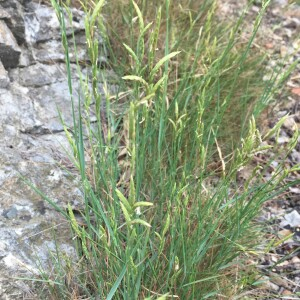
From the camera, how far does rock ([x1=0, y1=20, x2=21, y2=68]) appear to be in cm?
229

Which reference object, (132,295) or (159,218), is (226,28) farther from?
(132,295)

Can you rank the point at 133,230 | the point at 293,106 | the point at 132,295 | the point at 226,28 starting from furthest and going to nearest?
1. the point at 293,106
2. the point at 226,28
3. the point at 132,295
4. the point at 133,230

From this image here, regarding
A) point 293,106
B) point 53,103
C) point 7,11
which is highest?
point 7,11

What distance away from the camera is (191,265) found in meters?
1.49

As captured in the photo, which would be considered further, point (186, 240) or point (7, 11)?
point (7, 11)

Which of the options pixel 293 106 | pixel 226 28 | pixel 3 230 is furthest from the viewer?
pixel 293 106

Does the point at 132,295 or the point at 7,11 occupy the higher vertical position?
the point at 7,11

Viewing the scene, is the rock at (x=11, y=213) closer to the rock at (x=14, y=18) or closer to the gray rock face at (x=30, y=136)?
the gray rock face at (x=30, y=136)

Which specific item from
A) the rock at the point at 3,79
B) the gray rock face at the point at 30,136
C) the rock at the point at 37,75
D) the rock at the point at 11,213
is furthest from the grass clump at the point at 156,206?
the rock at the point at 3,79

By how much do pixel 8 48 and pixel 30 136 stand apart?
491 millimetres

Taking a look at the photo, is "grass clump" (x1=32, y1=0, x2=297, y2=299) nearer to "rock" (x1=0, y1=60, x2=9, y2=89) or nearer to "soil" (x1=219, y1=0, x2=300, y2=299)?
"soil" (x1=219, y1=0, x2=300, y2=299)

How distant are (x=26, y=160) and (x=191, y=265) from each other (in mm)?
890

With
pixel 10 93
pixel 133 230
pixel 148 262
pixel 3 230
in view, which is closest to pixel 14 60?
pixel 10 93

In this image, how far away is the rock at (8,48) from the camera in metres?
2.29
